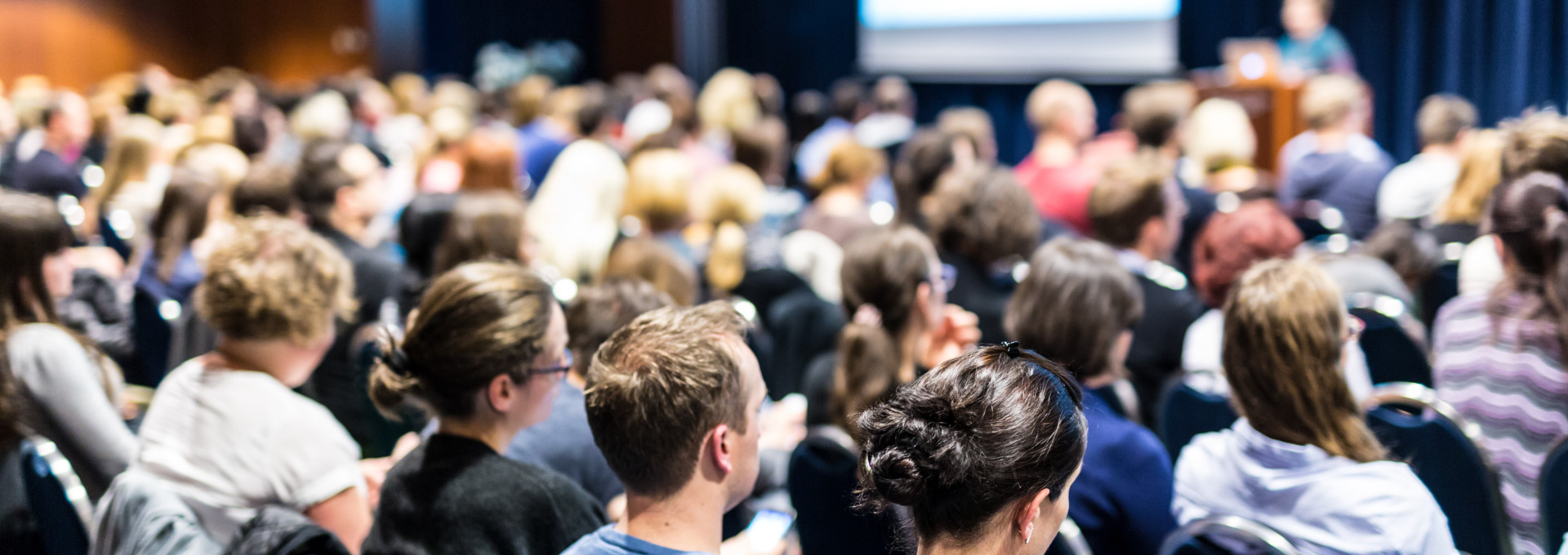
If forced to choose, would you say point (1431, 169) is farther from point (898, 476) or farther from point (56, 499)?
point (56, 499)

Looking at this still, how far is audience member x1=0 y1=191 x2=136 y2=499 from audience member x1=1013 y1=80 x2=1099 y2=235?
3.56 meters

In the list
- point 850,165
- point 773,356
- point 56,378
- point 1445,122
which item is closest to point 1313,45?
point 1445,122

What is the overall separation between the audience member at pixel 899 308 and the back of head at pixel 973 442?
1.35 meters

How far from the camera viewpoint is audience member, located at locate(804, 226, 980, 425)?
107 inches

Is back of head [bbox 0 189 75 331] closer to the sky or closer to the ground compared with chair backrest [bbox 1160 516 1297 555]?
closer to the sky

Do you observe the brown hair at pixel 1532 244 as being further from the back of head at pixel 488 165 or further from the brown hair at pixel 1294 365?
the back of head at pixel 488 165

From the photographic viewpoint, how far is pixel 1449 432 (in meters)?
2.16

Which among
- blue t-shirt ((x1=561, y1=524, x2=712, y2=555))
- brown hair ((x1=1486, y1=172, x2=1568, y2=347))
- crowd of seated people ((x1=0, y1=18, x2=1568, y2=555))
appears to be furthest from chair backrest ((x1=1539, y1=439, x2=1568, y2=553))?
blue t-shirt ((x1=561, y1=524, x2=712, y2=555))

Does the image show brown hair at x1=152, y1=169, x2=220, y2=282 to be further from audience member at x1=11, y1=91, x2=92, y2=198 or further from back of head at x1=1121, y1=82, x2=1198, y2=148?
back of head at x1=1121, y1=82, x2=1198, y2=148

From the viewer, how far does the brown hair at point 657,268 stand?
129 inches

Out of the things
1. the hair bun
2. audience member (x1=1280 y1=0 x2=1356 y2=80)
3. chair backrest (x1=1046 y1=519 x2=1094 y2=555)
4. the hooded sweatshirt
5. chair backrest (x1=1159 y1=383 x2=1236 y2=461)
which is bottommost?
chair backrest (x1=1159 y1=383 x2=1236 y2=461)

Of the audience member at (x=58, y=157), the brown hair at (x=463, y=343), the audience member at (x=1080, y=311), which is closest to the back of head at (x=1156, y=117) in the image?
the audience member at (x=1080, y=311)

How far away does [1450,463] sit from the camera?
219 cm

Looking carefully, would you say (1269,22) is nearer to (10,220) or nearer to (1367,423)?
(1367,423)
